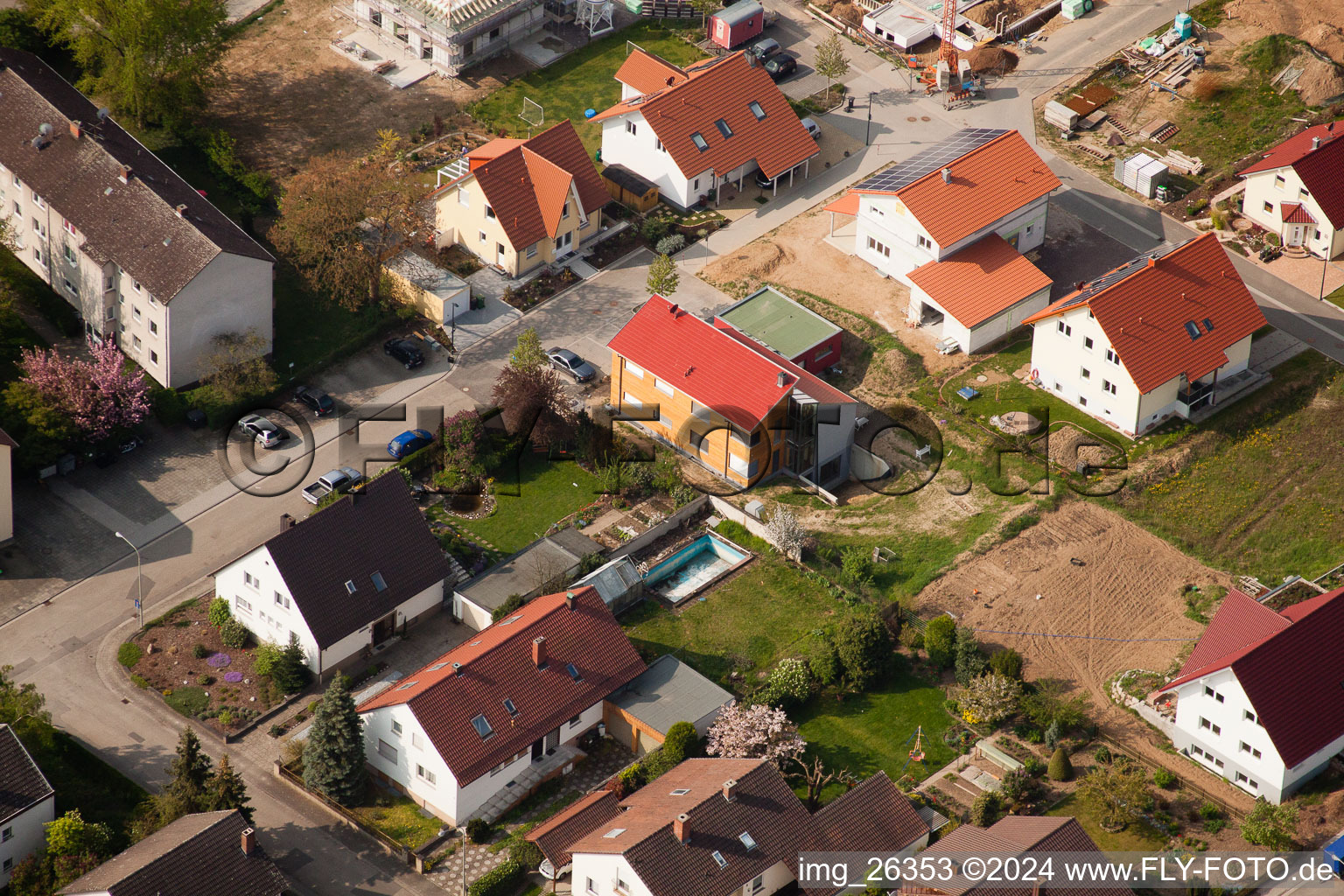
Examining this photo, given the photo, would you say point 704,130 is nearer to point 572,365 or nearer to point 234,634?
point 572,365

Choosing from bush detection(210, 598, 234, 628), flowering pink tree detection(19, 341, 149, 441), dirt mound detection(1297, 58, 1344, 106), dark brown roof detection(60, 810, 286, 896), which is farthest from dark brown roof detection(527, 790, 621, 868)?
dirt mound detection(1297, 58, 1344, 106)

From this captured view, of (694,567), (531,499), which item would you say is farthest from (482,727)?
(531,499)

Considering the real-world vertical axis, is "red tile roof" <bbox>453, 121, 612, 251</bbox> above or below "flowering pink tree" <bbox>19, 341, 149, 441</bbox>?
above

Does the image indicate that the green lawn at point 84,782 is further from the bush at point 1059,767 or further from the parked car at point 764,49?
the parked car at point 764,49

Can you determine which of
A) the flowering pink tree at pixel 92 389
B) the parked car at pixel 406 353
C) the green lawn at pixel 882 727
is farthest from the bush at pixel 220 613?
the green lawn at pixel 882 727

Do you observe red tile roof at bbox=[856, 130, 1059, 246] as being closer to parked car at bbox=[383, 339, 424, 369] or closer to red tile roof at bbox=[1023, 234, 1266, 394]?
red tile roof at bbox=[1023, 234, 1266, 394]
